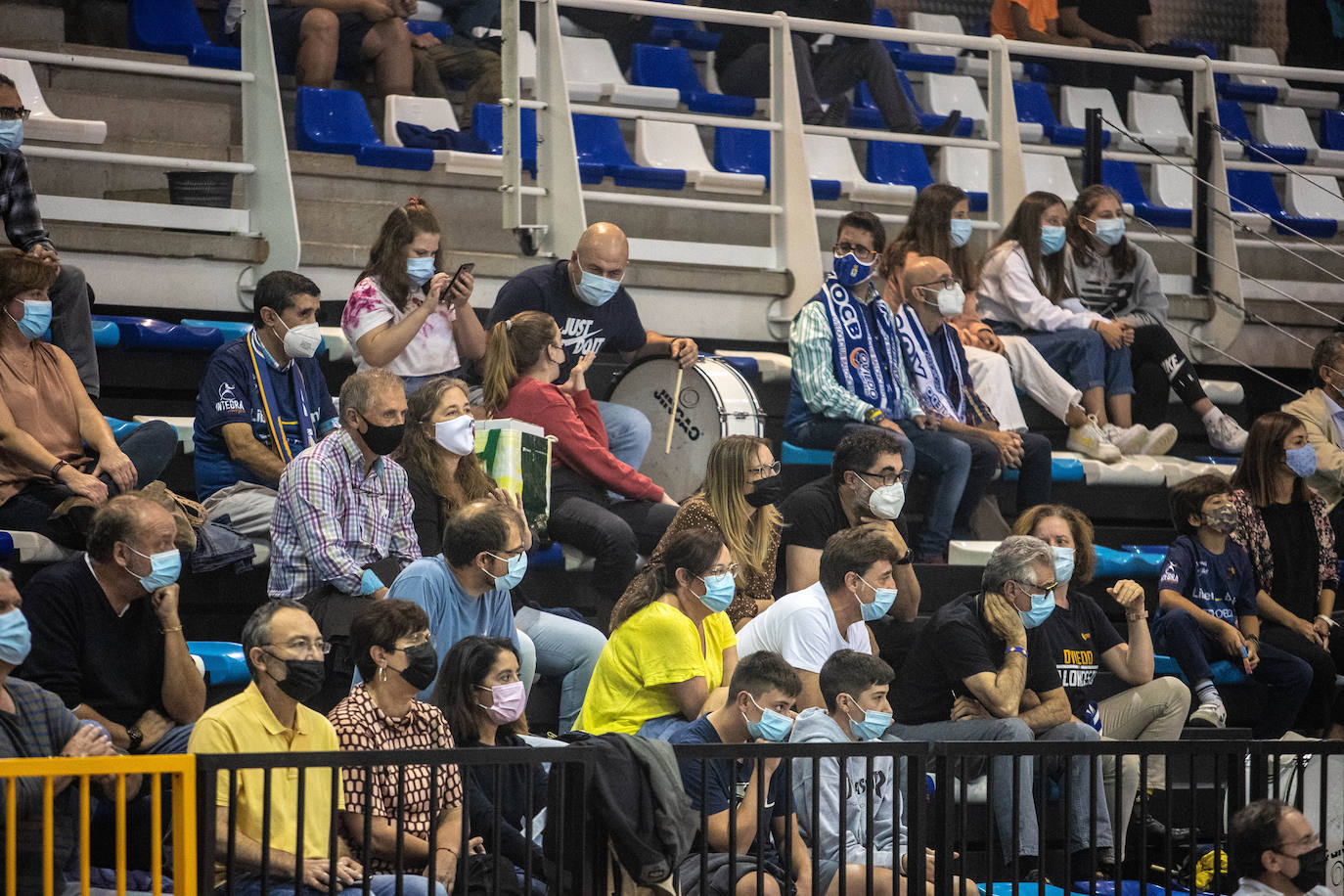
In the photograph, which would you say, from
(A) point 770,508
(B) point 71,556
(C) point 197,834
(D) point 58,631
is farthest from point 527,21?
(C) point 197,834

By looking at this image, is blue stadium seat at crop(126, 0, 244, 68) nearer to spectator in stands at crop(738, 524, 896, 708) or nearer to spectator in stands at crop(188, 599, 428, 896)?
spectator in stands at crop(738, 524, 896, 708)

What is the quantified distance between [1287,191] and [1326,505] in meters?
3.02

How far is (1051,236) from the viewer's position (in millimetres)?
8414

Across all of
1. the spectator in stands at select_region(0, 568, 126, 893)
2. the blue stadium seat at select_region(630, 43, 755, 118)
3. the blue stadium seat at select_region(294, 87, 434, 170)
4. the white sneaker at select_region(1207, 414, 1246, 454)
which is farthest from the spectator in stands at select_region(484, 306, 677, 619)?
the blue stadium seat at select_region(630, 43, 755, 118)

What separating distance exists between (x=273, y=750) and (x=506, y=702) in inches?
26.6

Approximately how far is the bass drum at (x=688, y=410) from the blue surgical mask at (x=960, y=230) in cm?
137

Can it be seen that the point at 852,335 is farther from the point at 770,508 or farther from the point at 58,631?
the point at 58,631

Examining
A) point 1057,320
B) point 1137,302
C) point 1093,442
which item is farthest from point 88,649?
point 1137,302

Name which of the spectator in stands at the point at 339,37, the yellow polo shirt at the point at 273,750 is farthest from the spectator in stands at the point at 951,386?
the yellow polo shirt at the point at 273,750

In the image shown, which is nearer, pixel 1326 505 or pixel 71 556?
pixel 71 556

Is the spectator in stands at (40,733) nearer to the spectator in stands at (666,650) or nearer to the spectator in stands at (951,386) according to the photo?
the spectator in stands at (666,650)

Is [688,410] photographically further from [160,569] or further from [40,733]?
[40,733]

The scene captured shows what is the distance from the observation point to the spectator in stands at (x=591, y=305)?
701cm

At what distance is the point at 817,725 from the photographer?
206 inches
